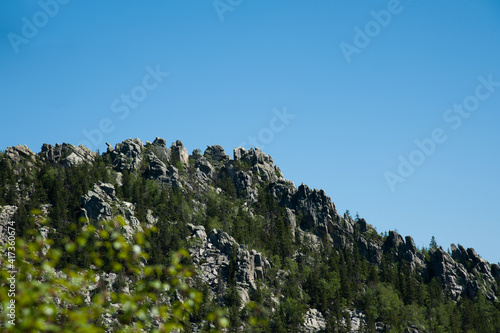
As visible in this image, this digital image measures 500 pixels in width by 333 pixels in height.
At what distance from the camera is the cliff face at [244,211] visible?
131 m

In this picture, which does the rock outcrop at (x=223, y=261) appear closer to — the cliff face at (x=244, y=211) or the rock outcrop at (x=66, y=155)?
the cliff face at (x=244, y=211)

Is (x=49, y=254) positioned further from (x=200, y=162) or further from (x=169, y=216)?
(x=200, y=162)

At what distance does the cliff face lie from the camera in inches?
5148

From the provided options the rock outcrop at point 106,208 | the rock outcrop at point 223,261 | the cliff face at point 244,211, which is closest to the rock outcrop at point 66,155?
the cliff face at point 244,211

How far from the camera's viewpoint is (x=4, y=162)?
475ft

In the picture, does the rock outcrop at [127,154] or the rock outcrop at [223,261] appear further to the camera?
the rock outcrop at [127,154]

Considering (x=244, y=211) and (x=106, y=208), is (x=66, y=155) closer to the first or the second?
(x=106, y=208)

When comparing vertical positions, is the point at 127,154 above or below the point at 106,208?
above

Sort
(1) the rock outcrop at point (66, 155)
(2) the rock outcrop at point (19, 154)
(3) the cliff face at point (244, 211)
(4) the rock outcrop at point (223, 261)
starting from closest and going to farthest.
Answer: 1. (4) the rock outcrop at point (223, 261)
2. (3) the cliff face at point (244, 211)
3. (2) the rock outcrop at point (19, 154)
4. (1) the rock outcrop at point (66, 155)

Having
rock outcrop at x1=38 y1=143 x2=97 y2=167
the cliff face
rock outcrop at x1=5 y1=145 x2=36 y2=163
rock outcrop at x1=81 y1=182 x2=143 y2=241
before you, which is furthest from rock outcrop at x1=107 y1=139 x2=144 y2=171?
rock outcrop at x1=5 y1=145 x2=36 y2=163

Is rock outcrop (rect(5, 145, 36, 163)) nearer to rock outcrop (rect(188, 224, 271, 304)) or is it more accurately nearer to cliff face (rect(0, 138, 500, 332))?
cliff face (rect(0, 138, 500, 332))

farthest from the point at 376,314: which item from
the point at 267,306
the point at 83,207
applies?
the point at 83,207

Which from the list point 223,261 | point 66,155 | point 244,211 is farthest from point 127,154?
point 223,261

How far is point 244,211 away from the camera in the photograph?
158875 mm
